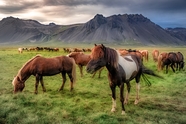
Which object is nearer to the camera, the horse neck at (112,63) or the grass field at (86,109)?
the grass field at (86,109)

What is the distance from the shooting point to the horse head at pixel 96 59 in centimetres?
648

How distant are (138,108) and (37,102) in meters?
3.88

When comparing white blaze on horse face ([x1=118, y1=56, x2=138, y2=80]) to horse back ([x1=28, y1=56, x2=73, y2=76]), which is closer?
white blaze on horse face ([x1=118, y1=56, x2=138, y2=80])

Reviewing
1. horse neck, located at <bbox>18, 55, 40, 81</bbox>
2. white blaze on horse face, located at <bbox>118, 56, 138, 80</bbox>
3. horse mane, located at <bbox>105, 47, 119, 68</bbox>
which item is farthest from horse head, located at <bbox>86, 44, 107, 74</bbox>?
horse neck, located at <bbox>18, 55, 40, 81</bbox>

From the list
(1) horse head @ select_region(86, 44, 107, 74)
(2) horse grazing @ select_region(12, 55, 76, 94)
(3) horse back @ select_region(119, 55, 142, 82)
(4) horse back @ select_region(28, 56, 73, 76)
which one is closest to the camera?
(1) horse head @ select_region(86, 44, 107, 74)

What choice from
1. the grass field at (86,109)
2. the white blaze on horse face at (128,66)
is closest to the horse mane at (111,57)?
the white blaze on horse face at (128,66)

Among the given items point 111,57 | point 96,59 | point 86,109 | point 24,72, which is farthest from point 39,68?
point 111,57

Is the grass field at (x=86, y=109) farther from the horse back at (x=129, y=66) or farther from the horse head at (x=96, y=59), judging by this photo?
the horse head at (x=96, y=59)

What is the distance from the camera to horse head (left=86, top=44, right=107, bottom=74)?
648 centimetres

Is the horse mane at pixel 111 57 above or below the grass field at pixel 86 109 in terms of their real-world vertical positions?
above

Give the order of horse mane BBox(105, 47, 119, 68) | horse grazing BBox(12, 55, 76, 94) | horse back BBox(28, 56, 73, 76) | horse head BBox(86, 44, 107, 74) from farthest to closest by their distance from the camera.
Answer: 1. horse back BBox(28, 56, 73, 76)
2. horse grazing BBox(12, 55, 76, 94)
3. horse mane BBox(105, 47, 119, 68)
4. horse head BBox(86, 44, 107, 74)

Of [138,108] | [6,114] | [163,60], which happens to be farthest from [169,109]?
[163,60]

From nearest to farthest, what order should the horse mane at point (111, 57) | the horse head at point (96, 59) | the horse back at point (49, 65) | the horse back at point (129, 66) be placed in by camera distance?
the horse head at point (96, 59) < the horse mane at point (111, 57) < the horse back at point (129, 66) < the horse back at point (49, 65)

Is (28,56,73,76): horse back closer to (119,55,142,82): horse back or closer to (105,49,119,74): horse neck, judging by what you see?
(119,55,142,82): horse back
